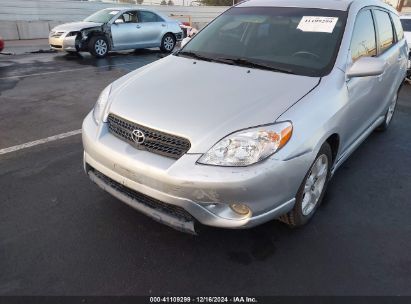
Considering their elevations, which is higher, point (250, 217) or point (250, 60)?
point (250, 60)

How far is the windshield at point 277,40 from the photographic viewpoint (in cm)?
312

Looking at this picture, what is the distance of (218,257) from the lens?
2639 millimetres

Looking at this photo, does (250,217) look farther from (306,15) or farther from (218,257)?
(306,15)

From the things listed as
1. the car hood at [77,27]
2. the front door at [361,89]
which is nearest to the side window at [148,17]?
the car hood at [77,27]

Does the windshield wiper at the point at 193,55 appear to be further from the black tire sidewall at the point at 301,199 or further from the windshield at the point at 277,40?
the black tire sidewall at the point at 301,199

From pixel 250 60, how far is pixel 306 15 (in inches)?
28.9

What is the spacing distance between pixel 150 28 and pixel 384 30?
32.1 feet

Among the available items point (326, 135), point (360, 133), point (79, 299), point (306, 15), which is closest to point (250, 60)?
point (306, 15)

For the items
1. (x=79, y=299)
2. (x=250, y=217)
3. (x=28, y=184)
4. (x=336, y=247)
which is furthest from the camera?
(x=28, y=184)

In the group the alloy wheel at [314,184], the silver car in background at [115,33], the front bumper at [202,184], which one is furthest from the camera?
the silver car in background at [115,33]

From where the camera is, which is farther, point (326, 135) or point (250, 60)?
point (250, 60)

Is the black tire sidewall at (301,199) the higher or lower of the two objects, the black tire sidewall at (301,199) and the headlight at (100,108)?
the lower

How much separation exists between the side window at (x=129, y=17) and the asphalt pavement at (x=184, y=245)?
8.88m

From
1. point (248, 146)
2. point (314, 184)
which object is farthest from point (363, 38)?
point (248, 146)
